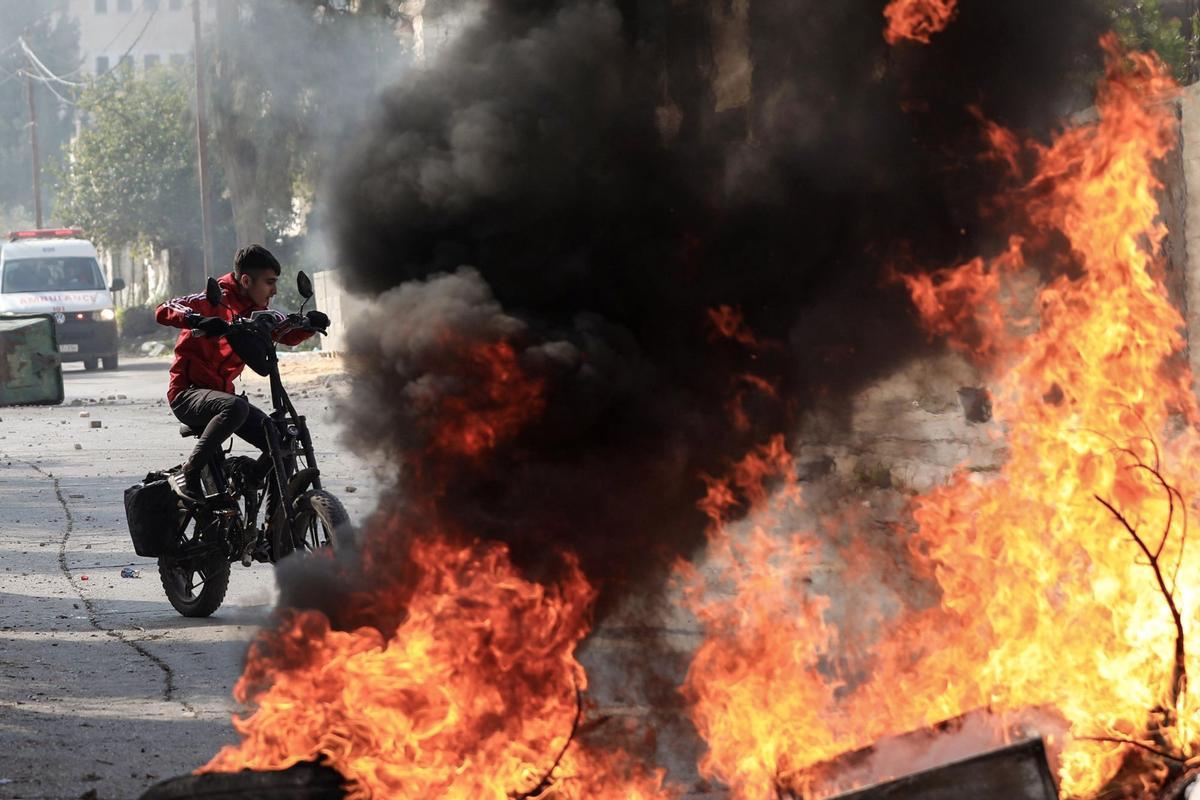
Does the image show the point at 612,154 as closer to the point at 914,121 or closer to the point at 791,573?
the point at 914,121

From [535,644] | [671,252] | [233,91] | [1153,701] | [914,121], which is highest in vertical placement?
[233,91]

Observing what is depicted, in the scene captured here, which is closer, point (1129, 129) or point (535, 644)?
point (535, 644)

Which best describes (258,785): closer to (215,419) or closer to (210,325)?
(210,325)

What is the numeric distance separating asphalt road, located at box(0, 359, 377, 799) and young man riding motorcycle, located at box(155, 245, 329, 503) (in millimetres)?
536

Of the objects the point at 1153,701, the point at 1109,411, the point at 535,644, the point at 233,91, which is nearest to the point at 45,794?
the point at 535,644

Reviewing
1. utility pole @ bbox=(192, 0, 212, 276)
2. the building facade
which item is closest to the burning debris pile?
utility pole @ bbox=(192, 0, 212, 276)

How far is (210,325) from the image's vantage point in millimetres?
7223

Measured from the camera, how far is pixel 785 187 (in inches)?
247

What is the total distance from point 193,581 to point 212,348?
1286 mm

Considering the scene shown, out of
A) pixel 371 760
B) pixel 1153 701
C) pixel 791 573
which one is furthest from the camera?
pixel 791 573

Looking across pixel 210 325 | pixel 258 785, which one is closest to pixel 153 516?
pixel 210 325

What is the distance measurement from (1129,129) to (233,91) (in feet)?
110

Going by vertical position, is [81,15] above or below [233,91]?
above

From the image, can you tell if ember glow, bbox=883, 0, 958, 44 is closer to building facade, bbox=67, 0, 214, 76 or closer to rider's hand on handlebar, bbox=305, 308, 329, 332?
rider's hand on handlebar, bbox=305, 308, 329, 332
